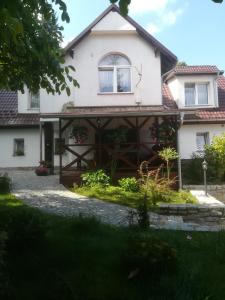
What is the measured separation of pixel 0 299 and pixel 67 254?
1.79m

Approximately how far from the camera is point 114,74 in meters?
19.0

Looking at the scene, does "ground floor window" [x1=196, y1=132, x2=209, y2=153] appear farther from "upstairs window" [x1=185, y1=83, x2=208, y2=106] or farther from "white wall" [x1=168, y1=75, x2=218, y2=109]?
"upstairs window" [x1=185, y1=83, x2=208, y2=106]

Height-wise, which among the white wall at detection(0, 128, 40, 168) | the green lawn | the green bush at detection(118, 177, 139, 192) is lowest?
the green lawn

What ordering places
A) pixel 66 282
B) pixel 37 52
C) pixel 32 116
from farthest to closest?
pixel 32 116 → pixel 37 52 → pixel 66 282

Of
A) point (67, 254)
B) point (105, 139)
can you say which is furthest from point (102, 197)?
point (67, 254)

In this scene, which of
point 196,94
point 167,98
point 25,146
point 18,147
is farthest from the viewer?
point 18,147

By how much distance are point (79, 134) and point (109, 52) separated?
14.6 ft

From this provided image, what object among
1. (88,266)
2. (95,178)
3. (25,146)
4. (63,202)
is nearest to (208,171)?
(95,178)

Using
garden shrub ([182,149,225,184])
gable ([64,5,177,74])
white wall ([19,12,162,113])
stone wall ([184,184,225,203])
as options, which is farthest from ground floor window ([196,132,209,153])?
stone wall ([184,184,225,203])

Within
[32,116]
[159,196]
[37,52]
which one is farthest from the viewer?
[32,116]

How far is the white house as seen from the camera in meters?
16.3

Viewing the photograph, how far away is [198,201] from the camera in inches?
520

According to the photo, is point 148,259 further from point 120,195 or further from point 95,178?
point 95,178

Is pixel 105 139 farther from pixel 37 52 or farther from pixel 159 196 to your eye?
pixel 37 52
